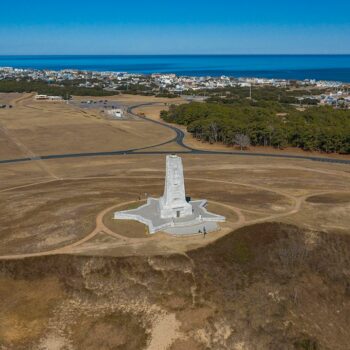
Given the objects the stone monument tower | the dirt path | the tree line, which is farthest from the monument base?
the tree line

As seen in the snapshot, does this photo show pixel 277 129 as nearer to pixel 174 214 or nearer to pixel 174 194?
pixel 174 194

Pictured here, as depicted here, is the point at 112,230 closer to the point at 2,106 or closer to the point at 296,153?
the point at 296,153

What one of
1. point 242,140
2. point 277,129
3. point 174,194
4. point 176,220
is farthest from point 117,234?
point 277,129

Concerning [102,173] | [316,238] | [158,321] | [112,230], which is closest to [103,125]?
[102,173]

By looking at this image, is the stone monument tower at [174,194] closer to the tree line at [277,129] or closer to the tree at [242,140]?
the tree at [242,140]

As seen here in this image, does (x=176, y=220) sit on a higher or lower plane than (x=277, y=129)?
lower
